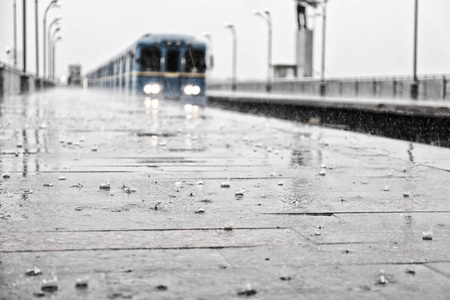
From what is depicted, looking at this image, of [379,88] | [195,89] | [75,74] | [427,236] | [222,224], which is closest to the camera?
[427,236]

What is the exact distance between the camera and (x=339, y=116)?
81.3 ft

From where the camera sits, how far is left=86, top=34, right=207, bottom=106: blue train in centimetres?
3484

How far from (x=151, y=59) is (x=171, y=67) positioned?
949mm

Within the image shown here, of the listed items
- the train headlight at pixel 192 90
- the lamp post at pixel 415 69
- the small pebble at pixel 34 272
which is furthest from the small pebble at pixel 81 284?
the train headlight at pixel 192 90

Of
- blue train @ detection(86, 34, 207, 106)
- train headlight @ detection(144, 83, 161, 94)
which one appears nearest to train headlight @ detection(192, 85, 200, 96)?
blue train @ detection(86, 34, 207, 106)

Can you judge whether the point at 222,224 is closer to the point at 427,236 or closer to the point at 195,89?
the point at 427,236

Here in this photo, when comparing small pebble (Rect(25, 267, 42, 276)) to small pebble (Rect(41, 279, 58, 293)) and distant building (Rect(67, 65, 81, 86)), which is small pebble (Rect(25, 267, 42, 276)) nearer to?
small pebble (Rect(41, 279, 58, 293))

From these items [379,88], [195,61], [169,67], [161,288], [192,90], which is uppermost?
[195,61]

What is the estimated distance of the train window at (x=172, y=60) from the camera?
1379 inches

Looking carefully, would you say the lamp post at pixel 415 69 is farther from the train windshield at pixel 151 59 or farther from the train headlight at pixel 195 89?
the train windshield at pixel 151 59

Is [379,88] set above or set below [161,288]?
above

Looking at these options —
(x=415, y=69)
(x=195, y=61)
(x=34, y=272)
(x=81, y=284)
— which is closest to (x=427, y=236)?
(x=81, y=284)

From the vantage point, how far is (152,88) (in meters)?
35.0

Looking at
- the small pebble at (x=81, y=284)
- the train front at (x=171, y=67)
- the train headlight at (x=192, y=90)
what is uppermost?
the train front at (x=171, y=67)
